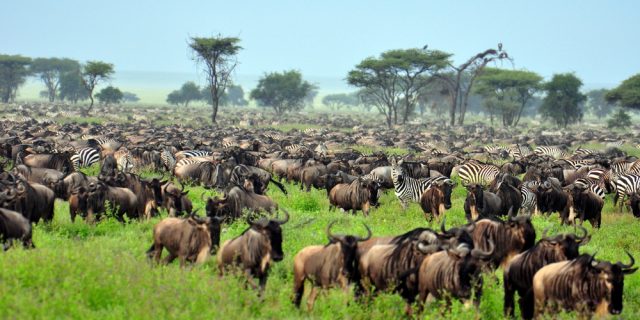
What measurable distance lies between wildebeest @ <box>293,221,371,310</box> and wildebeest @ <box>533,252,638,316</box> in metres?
2.31

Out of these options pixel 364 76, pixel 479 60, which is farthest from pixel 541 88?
pixel 364 76

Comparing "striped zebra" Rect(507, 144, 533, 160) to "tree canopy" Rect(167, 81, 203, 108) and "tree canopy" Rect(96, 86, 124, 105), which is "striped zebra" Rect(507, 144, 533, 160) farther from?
"tree canopy" Rect(167, 81, 203, 108)

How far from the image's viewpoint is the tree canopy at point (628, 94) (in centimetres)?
5516

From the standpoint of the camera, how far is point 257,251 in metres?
9.15

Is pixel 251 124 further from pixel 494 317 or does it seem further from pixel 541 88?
pixel 494 317

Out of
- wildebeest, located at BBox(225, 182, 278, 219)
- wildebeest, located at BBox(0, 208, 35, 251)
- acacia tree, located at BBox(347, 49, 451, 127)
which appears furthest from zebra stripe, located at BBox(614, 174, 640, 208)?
acacia tree, located at BBox(347, 49, 451, 127)

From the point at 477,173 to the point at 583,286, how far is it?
15.1 meters

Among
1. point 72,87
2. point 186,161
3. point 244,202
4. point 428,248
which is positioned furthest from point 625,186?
point 72,87

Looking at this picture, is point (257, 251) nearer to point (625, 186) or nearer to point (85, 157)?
point (625, 186)

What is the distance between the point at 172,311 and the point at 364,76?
199 ft

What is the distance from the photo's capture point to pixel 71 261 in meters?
8.98

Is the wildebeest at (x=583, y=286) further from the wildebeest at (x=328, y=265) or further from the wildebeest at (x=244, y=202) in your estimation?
the wildebeest at (x=244, y=202)

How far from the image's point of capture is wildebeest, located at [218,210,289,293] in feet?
29.5

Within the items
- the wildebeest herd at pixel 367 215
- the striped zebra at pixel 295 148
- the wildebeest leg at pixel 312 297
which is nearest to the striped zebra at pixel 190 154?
the wildebeest herd at pixel 367 215
